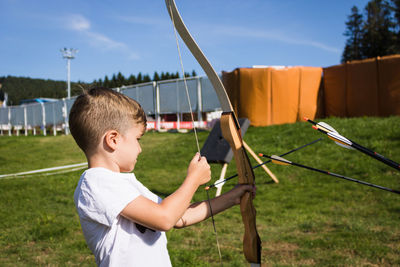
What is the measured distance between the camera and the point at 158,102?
1756 cm

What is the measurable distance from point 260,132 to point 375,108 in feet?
10.6

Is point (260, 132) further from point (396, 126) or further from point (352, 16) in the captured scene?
point (352, 16)

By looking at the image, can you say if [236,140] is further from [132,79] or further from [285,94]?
[132,79]

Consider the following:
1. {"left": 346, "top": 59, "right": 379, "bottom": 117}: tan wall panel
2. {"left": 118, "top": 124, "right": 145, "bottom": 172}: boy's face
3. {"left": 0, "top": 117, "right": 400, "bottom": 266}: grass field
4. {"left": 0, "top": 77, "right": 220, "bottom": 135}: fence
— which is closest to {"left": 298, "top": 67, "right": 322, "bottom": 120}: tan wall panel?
{"left": 346, "top": 59, "right": 379, "bottom": 117}: tan wall panel

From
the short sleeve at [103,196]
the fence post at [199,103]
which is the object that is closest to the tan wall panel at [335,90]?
the fence post at [199,103]

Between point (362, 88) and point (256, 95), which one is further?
point (256, 95)

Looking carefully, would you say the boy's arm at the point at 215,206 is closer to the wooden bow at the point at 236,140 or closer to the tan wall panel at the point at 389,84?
the wooden bow at the point at 236,140

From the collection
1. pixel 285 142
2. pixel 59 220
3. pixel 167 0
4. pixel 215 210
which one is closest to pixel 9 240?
pixel 59 220

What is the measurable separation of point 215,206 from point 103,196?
0.63 meters

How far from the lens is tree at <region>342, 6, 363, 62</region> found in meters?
36.3

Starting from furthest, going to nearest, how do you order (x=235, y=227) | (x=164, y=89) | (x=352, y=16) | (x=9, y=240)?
1. (x=352, y=16)
2. (x=164, y=89)
3. (x=235, y=227)
4. (x=9, y=240)

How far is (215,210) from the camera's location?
176 cm

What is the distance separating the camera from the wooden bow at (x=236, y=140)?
1.70 m

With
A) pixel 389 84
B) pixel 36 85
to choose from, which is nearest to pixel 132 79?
pixel 36 85
